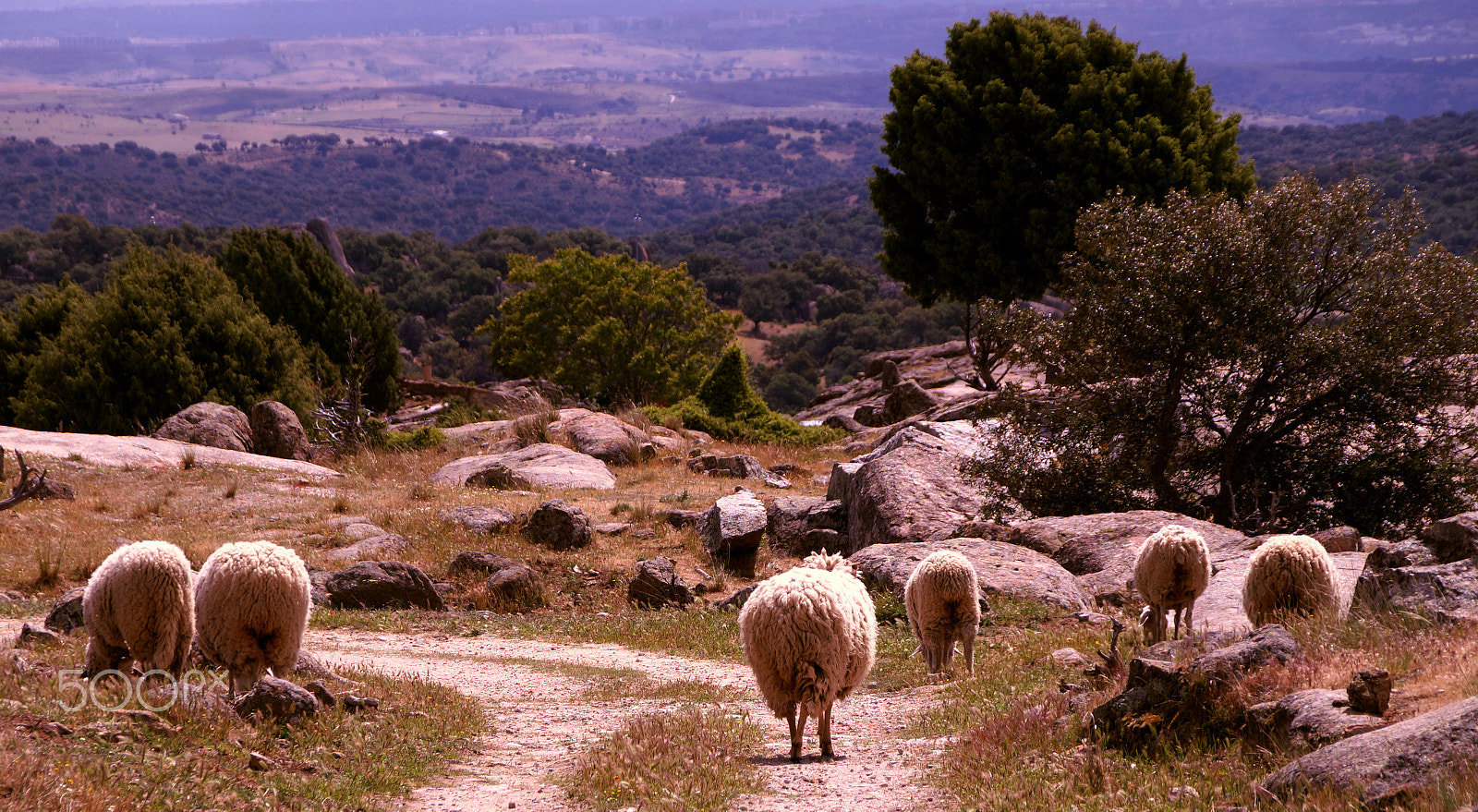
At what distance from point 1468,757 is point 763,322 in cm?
9400

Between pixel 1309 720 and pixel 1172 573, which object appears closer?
pixel 1309 720

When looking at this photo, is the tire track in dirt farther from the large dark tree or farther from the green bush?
the large dark tree

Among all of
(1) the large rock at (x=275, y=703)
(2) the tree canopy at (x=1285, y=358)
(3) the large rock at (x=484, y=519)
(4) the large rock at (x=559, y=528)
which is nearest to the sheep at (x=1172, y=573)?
(1) the large rock at (x=275, y=703)

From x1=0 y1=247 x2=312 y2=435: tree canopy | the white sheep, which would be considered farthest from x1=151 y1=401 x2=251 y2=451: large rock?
the white sheep

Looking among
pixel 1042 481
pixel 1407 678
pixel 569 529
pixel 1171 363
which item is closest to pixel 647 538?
pixel 569 529

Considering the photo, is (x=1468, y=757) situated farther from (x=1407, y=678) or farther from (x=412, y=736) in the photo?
(x=412, y=736)

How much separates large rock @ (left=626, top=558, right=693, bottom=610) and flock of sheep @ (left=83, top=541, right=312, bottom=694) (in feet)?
23.9

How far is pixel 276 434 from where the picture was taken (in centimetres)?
2739

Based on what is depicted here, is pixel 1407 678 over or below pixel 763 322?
over

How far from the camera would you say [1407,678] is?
19.5ft

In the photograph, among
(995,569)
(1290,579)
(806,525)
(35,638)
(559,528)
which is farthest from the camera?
(806,525)

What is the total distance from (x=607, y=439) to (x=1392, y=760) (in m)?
23.1

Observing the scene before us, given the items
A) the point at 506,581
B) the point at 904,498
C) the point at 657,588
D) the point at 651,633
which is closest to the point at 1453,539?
the point at 651,633

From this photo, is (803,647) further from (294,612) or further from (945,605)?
(294,612)
